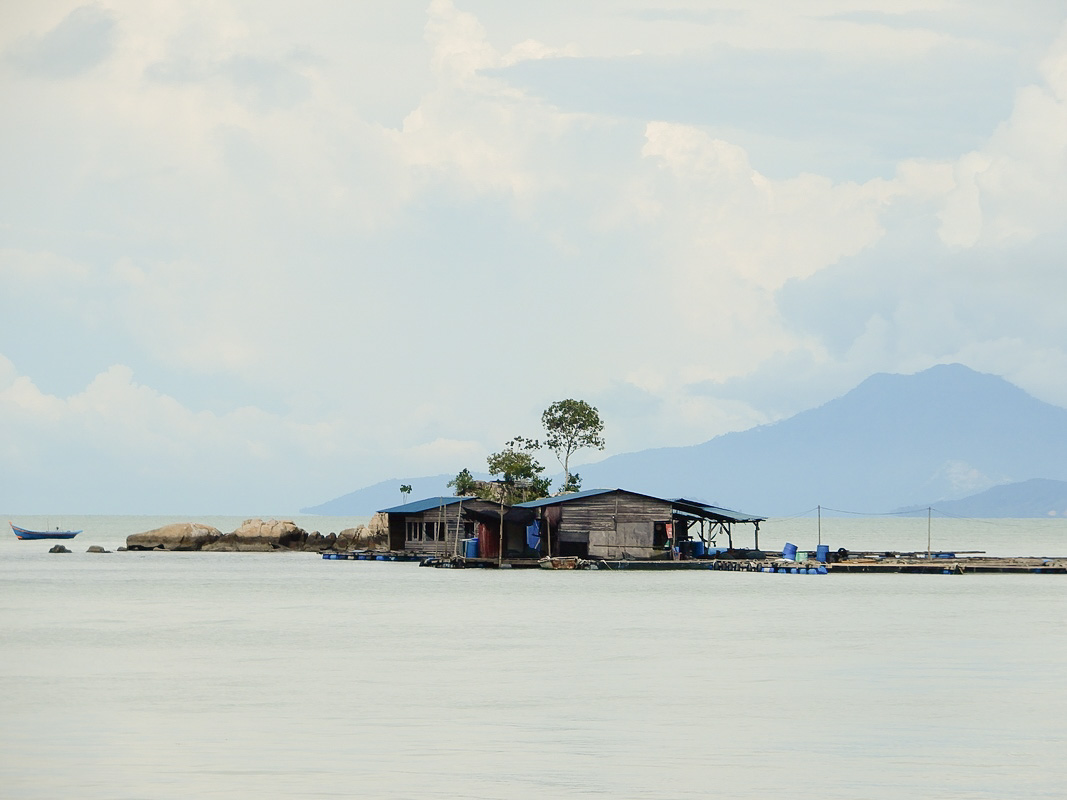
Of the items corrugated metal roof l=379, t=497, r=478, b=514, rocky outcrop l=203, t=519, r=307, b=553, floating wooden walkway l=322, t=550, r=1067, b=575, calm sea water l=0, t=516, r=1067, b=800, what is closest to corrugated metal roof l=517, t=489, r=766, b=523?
floating wooden walkway l=322, t=550, r=1067, b=575

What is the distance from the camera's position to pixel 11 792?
1934 centimetres

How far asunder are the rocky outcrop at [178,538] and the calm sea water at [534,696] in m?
50.7

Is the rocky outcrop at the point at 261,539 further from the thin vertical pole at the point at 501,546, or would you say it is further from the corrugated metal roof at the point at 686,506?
the corrugated metal roof at the point at 686,506

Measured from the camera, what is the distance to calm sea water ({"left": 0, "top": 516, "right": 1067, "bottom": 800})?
2058 cm

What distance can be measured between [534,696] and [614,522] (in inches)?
1776

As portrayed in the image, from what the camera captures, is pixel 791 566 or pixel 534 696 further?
pixel 791 566

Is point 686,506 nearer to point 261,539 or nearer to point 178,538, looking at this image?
point 261,539

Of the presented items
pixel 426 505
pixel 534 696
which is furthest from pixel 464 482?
pixel 534 696

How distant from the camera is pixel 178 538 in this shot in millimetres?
109938

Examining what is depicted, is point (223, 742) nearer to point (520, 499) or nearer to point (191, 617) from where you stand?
point (191, 617)

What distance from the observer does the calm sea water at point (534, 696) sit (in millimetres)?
20578

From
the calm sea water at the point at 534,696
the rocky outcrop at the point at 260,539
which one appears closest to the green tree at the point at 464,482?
the rocky outcrop at the point at 260,539

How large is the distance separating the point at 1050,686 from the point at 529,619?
21237 mm

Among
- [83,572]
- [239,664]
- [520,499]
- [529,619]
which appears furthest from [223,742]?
[520,499]
